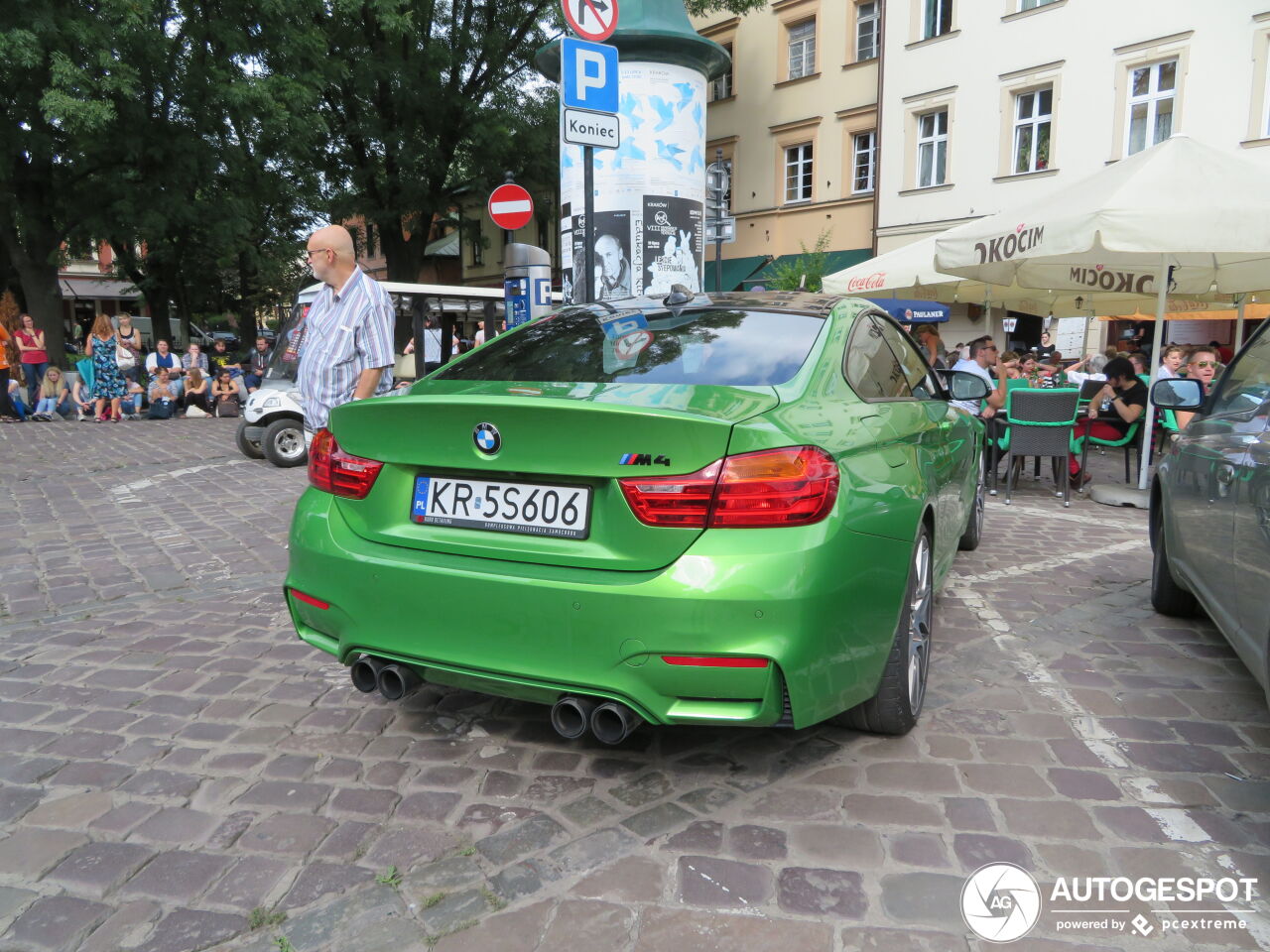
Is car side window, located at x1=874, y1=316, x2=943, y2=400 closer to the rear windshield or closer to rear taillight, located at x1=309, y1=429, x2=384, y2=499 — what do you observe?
the rear windshield

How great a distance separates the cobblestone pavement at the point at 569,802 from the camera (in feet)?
7.29

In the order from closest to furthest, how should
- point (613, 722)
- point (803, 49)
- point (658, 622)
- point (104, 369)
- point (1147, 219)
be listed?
1. point (658, 622)
2. point (613, 722)
3. point (1147, 219)
4. point (104, 369)
5. point (803, 49)

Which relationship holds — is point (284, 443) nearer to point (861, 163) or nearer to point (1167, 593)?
point (1167, 593)

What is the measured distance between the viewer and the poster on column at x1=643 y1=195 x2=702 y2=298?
45.7 feet

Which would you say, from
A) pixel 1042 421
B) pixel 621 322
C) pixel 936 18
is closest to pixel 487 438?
pixel 621 322

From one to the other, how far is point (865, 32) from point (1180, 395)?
23.5m

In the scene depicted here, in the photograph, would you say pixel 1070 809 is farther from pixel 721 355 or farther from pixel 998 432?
pixel 998 432

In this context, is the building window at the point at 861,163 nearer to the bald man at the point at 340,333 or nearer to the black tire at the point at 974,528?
the black tire at the point at 974,528

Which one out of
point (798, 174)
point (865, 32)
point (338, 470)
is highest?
point (865, 32)

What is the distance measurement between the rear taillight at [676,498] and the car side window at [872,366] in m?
0.92

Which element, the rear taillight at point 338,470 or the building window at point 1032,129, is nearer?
the rear taillight at point 338,470

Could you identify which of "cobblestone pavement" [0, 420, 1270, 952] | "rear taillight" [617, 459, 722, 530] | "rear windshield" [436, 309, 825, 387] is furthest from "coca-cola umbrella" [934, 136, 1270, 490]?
"rear taillight" [617, 459, 722, 530]

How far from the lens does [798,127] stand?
26109 millimetres

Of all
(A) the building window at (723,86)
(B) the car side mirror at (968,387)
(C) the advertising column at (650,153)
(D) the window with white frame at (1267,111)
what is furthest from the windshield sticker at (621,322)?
(A) the building window at (723,86)
